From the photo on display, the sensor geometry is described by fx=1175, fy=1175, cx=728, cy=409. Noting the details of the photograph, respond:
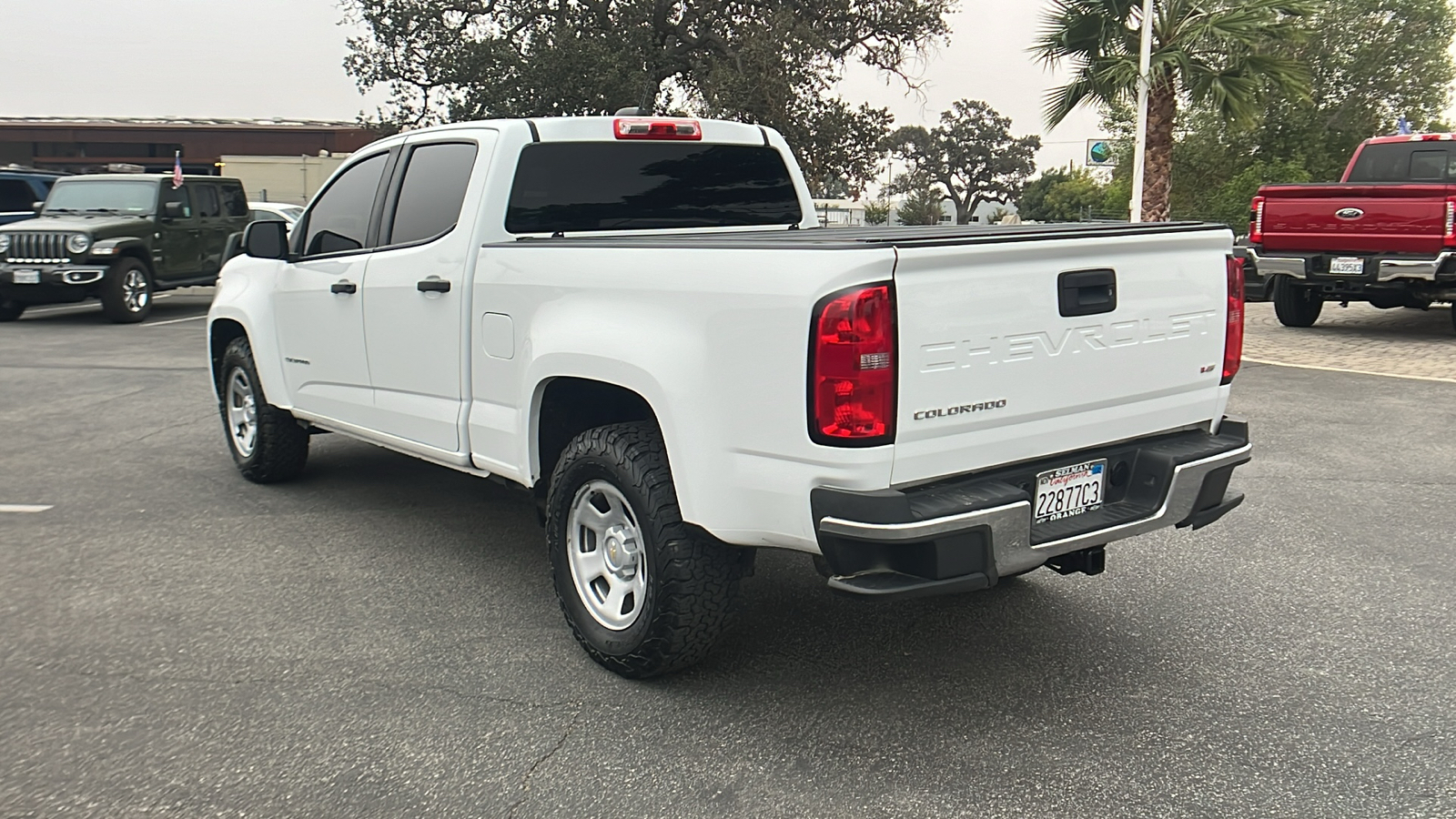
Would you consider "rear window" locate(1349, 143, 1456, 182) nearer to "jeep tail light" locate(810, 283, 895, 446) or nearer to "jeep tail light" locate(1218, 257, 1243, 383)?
"jeep tail light" locate(1218, 257, 1243, 383)

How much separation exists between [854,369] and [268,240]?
3.68 m

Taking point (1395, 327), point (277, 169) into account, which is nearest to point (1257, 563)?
point (1395, 327)

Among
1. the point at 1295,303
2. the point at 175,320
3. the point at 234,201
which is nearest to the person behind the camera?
the point at 1295,303

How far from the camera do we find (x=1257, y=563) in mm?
4973

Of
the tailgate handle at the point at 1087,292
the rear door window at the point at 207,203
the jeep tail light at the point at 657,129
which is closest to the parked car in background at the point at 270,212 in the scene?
the rear door window at the point at 207,203

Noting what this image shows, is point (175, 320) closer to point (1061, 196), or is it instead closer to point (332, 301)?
point (332, 301)

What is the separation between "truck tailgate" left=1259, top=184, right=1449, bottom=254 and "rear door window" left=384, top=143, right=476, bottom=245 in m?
9.85

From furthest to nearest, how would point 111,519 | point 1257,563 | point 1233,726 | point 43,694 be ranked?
point 111,519
point 1257,563
point 43,694
point 1233,726

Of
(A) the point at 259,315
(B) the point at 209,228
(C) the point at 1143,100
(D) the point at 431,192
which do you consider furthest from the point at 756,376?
(C) the point at 1143,100

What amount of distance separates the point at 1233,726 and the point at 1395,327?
12062 mm

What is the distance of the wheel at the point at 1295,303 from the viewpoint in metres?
13.5

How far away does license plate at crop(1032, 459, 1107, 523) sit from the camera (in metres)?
3.42

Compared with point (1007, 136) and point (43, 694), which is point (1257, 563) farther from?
point (1007, 136)

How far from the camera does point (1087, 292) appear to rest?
3.45 m
